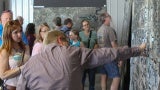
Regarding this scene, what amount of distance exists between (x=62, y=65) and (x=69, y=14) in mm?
6940

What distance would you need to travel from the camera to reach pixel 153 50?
11.5 ft

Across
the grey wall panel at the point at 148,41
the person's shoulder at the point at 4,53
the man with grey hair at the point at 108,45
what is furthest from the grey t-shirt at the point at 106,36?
the person's shoulder at the point at 4,53

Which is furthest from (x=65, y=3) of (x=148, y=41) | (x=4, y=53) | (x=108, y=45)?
(x=148, y=41)

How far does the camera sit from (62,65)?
3184 mm

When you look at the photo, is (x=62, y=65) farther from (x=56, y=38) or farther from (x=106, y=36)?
(x=106, y=36)

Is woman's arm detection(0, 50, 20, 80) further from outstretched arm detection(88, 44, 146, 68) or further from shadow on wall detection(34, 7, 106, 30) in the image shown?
shadow on wall detection(34, 7, 106, 30)

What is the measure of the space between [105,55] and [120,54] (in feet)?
0.45

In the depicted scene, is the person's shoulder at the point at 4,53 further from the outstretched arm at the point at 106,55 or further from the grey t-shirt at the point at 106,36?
the grey t-shirt at the point at 106,36

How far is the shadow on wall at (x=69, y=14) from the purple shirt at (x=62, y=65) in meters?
6.65

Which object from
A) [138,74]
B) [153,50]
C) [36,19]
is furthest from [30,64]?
[36,19]

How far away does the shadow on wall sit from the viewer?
9.93 meters

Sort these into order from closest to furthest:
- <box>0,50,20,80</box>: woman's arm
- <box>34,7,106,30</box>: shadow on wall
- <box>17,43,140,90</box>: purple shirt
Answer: <box>17,43,140,90</box>: purple shirt, <box>0,50,20,80</box>: woman's arm, <box>34,7,106,30</box>: shadow on wall

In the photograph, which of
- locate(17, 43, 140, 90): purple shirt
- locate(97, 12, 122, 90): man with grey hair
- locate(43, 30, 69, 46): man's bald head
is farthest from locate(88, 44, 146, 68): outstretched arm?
locate(97, 12, 122, 90): man with grey hair

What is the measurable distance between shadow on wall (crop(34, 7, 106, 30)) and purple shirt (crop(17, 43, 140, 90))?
6.65 meters
